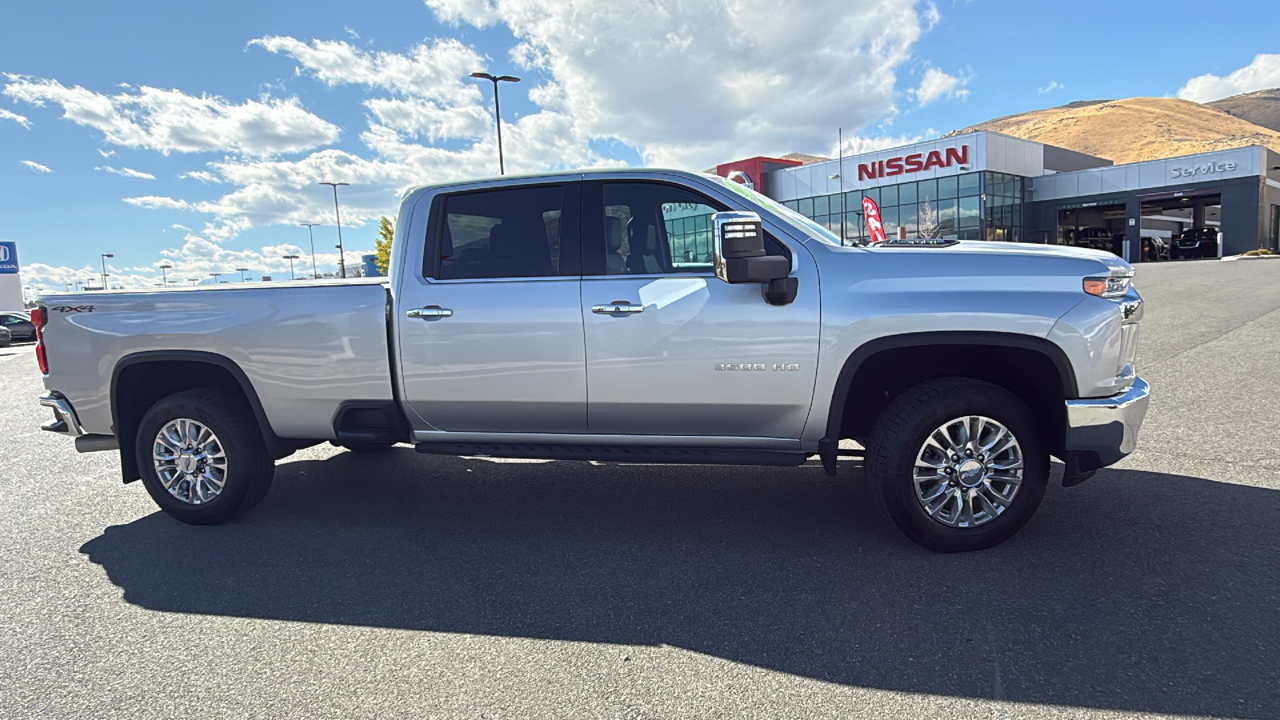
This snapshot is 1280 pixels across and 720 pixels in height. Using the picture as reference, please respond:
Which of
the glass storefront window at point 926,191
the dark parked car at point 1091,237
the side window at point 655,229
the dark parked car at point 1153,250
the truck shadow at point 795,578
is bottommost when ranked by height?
the truck shadow at point 795,578

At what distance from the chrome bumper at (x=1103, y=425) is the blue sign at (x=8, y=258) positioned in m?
57.6

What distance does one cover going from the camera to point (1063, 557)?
3652 millimetres

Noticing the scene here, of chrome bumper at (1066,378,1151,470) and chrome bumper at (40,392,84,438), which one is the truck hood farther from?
chrome bumper at (40,392,84,438)

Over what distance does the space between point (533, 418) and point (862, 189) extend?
142ft

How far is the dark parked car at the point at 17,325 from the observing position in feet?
97.9

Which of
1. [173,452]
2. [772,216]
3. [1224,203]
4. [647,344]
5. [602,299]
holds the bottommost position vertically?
[173,452]

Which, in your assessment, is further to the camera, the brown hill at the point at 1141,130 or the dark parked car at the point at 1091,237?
the brown hill at the point at 1141,130

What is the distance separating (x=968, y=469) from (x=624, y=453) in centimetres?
175

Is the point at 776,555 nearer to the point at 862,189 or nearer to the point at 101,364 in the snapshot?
the point at 101,364

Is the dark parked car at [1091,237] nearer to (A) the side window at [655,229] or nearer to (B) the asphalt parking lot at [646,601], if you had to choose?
(B) the asphalt parking lot at [646,601]

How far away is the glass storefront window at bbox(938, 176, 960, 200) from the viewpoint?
41000mm

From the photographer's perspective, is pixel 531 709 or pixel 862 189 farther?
pixel 862 189

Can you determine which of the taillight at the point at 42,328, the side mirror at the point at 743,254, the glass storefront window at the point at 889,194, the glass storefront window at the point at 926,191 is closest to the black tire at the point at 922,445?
the side mirror at the point at 743,254

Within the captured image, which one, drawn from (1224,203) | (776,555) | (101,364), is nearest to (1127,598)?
(776,555)
